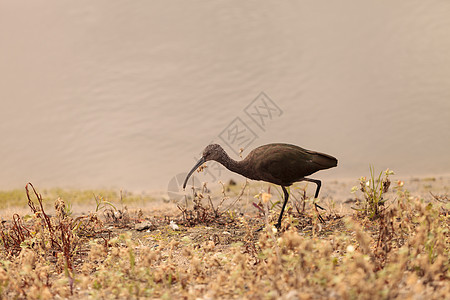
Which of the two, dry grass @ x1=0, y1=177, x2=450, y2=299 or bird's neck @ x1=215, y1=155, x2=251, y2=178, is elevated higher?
bird's neck @ x1=215, y1=155, x2=251, y2=178

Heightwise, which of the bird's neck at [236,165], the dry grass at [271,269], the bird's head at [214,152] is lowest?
the dry grass at [271,269]

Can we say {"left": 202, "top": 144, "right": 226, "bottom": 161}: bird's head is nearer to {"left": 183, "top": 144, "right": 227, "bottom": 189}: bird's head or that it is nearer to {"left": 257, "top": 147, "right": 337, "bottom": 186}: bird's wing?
{"left": 183, "top": 144, "right": 227, "bottom": 189}: bird's head

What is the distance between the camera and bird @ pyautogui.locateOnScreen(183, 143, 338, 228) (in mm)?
6336

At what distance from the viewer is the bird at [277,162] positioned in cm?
Result: 634

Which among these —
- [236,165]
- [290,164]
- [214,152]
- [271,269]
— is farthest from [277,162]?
[271,269]

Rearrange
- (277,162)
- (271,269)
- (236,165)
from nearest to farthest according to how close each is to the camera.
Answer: (271,269) → (277,162) → (236,165)

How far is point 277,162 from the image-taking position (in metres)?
6.30

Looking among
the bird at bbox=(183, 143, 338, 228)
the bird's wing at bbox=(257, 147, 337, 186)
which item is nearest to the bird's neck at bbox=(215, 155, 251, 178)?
the bird at bbox=(183, 143, 338, 228)

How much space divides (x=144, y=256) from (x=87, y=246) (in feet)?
7.98

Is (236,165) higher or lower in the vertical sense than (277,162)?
lower

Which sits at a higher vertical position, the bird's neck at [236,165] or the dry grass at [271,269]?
the bird's neck at [236,165]

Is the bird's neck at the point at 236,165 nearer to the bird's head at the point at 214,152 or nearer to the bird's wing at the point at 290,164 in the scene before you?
the bird's head at the point at 214,152

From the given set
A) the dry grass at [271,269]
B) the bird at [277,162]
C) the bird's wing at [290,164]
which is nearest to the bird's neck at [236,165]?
the bird at [277,162]

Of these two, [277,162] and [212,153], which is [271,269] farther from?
[212,153]
